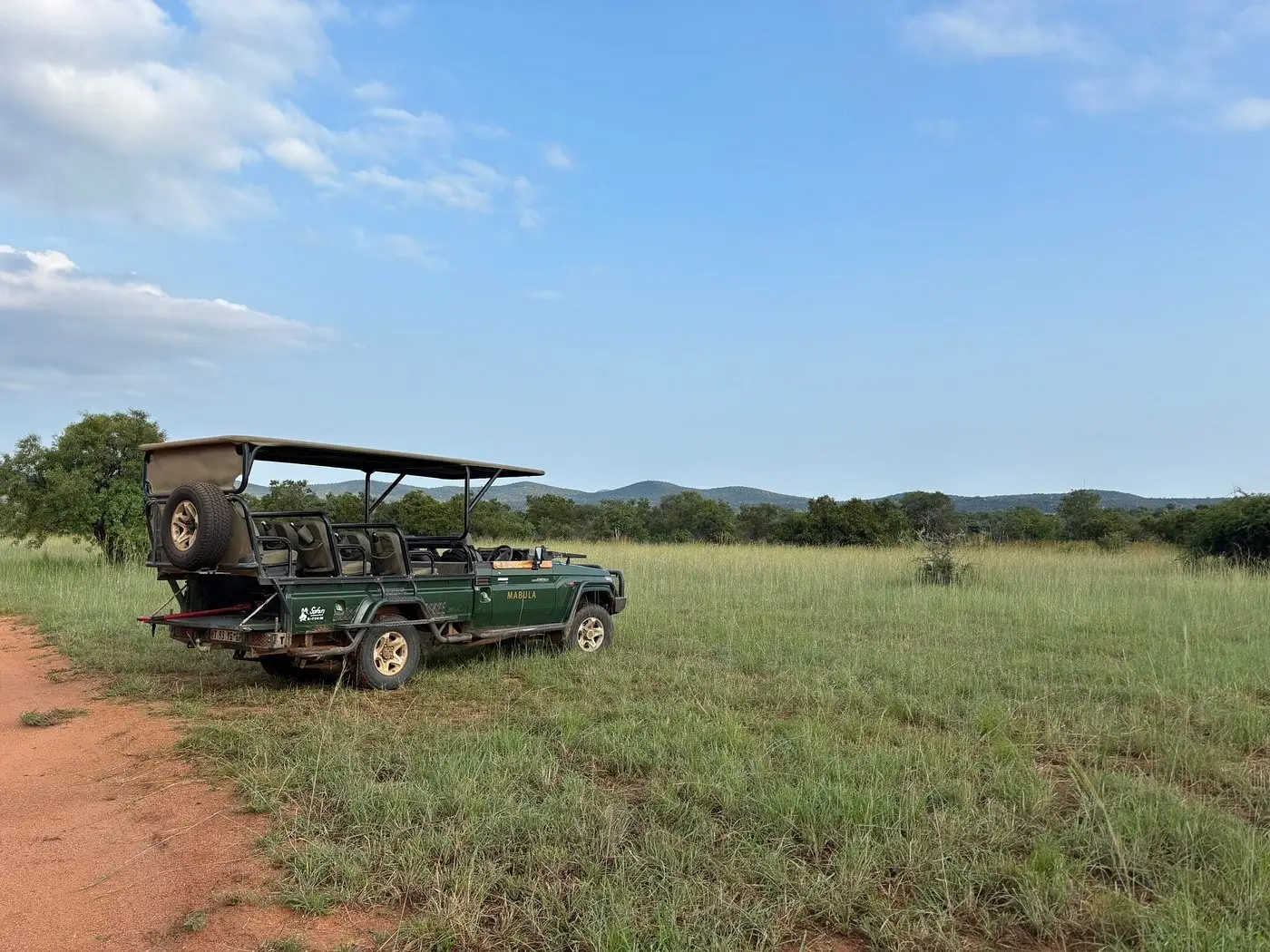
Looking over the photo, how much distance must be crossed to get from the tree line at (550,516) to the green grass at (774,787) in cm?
313

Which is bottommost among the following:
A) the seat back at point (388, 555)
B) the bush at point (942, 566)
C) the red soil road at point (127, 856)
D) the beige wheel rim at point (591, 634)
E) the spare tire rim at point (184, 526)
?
the red soil road at point (127, 856)

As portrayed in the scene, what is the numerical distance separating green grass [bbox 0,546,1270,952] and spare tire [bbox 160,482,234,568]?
4.07 ft

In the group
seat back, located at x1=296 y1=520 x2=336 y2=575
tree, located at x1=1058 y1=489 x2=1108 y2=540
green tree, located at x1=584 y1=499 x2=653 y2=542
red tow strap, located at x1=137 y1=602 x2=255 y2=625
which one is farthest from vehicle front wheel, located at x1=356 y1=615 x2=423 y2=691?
tree, located at x1=1058 y1=489 x2=1108 y2=540

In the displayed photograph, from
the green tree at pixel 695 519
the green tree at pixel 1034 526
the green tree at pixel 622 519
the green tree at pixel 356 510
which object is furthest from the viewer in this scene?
the green tree at pixel 695 519

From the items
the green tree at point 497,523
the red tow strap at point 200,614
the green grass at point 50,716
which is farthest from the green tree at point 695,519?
the green grass at point 50,716

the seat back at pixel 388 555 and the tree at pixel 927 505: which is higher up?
the tree at pixel 927 505

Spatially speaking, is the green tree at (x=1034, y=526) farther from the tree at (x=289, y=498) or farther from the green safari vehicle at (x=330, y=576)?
the green safari vehicle at (x=330, y=576)

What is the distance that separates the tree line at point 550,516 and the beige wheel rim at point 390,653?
1.68 meters

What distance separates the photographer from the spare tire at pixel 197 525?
6.60 m

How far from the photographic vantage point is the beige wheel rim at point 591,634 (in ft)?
31.4

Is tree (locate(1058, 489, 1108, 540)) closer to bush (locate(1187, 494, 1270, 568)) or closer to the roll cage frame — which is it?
bush (locate(1187, 494, 1270, 568))

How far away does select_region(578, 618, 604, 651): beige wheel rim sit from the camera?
31.4 feet

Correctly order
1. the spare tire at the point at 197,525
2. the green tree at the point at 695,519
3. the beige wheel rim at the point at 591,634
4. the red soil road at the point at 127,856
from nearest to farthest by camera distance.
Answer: the red soil road at the point at 127,856 → the spare tire at the point at 197,525 → the beige wheel rim at the point at 591,634 → the green tree at the point at 695,519

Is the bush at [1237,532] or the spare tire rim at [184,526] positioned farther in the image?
the bush at [1237,532]
